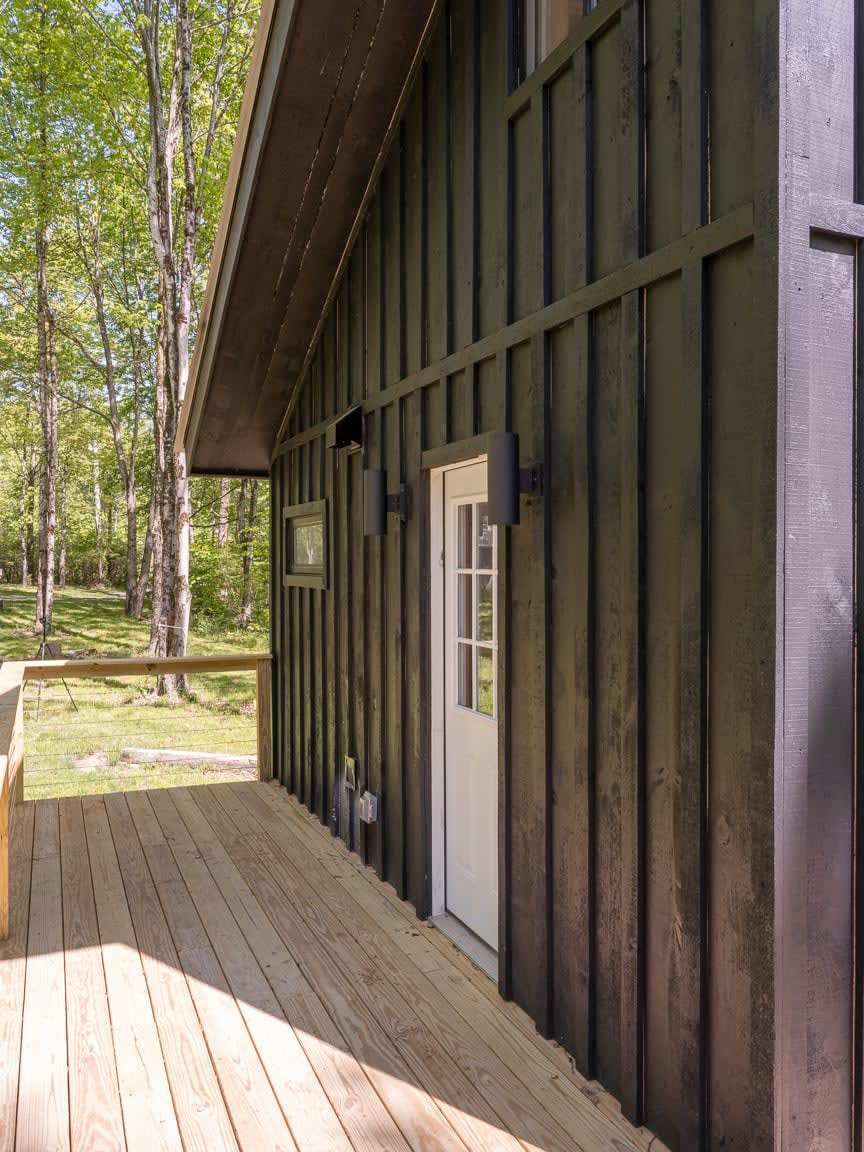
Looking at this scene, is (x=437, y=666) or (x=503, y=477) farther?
(x=437, y=666)

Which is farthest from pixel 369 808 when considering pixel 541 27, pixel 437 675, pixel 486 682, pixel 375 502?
pixel 541 27

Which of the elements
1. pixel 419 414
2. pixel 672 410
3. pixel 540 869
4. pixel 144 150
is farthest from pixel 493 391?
pixel 144 150

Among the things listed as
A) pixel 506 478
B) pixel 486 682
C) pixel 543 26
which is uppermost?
pixel 543 26

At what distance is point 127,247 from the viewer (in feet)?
49.0

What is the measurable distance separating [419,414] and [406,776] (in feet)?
5.27

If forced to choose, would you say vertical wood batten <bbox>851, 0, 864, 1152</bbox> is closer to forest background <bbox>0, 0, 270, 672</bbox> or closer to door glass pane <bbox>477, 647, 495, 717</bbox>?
door glass pane <bbox>477, 647, 495, 717</bbox>

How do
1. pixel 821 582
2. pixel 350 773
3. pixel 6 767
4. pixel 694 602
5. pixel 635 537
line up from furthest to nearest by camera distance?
pixel 350 773, pixel 6 767, pixel 635 537, pixel 694 602, pixel 821 582

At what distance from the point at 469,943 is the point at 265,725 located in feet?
9.84

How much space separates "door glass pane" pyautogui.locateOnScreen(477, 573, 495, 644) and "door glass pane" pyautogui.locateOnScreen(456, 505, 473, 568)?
0.48ft

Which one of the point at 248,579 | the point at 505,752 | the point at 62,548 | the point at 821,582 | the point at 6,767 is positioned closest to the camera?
the point at 821,582

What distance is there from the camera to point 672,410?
205 centimetres

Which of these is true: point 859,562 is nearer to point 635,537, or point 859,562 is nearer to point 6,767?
point 635,537

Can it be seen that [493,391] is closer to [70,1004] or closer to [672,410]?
[672,410]

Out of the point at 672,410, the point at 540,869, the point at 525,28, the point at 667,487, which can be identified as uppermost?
the point at 525,28
